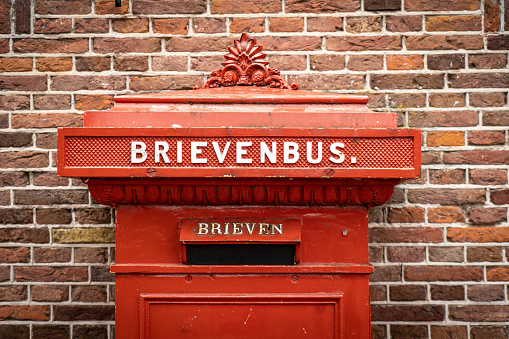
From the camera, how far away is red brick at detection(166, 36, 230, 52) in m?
1.83

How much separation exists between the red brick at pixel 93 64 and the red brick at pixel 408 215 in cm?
141

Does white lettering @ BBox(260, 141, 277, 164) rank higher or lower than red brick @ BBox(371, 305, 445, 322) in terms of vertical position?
higher

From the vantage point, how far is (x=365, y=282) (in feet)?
4.00

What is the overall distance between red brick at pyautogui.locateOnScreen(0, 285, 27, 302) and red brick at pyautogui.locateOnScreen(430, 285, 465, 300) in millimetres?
1766

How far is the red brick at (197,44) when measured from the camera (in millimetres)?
1825

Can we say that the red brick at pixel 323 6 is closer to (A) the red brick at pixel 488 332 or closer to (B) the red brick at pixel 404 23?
(B) the red brick at pixel 404 23

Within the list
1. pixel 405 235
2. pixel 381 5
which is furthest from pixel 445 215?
pixel 381 5

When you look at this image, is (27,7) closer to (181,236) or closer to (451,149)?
(181,236)

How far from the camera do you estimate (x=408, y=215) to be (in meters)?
1.80

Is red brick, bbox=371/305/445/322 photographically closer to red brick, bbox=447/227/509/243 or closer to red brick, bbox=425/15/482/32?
red brick, bbox=447/227/509/243

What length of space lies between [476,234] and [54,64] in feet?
6.51

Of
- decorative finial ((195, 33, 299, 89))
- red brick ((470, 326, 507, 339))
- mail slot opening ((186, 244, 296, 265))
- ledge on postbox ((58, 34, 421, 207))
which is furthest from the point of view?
red brick ((470, 326, 507, 339))

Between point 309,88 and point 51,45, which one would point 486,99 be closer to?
point 309,88

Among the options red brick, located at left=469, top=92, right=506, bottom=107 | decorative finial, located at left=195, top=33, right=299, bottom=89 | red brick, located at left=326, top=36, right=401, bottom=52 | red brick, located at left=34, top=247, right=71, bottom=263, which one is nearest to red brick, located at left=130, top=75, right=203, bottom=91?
decorative finial, located at left=195, top=33, right=299, bottom=89
